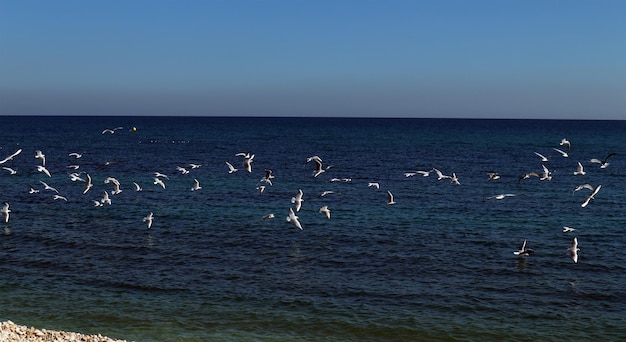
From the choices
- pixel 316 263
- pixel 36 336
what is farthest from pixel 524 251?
pixel 36 336

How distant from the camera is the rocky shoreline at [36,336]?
68.3ft

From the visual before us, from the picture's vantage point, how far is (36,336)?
21.4m

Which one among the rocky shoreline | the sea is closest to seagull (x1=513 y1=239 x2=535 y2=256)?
the sea

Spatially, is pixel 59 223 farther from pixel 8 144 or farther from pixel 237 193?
pixel 8 144

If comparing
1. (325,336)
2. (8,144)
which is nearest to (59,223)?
(325,336)

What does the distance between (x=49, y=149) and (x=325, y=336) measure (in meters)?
101

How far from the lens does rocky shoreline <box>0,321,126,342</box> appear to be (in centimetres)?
2081

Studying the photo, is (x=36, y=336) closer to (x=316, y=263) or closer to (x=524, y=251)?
(x=316, y=263)

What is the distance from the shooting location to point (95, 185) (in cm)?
6269

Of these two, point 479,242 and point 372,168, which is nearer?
point 479,242

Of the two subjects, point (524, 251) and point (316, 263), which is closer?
point (316, 263)

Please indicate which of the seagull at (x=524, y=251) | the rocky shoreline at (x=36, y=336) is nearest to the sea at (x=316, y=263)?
the seagull at (x=524, y=251)

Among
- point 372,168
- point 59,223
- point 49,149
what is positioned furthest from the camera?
point 49,149

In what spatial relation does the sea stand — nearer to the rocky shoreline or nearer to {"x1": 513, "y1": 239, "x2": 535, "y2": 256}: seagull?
{"x1": 513, "y1": 239, "x2": 535, "y2": 256}: seagull
